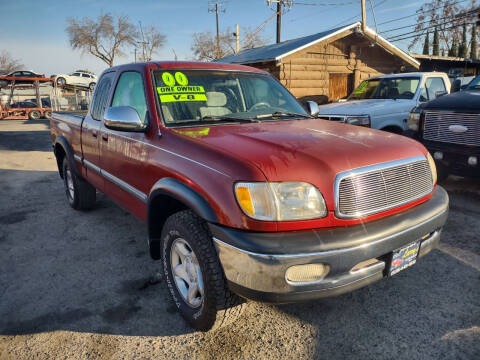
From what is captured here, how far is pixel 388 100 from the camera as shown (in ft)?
23.5

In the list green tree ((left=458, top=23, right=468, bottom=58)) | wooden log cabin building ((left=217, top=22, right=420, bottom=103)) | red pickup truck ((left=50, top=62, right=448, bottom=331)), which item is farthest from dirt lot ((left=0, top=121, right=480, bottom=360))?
green tree ((left=458, top=23, right=468, bottom=58))

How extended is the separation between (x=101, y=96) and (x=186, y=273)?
8.41 feet

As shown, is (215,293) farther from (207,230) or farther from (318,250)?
(318,250)

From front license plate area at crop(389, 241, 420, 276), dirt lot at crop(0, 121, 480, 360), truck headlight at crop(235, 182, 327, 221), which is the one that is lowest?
dirt lot at crop(0, 121, 480, 360)

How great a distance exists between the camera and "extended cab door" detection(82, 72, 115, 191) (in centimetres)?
386

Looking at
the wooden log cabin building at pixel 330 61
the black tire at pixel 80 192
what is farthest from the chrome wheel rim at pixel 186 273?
the wooden log cabin building at pixel 330 61

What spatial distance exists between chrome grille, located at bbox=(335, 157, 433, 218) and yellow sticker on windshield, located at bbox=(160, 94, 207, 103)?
1542mm

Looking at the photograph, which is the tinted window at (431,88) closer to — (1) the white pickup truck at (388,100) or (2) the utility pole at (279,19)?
(1) the white pickup truck at (388,100)

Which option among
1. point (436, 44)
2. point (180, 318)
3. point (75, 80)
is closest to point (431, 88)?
point (180, 318)

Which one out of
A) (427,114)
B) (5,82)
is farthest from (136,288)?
(5,82)

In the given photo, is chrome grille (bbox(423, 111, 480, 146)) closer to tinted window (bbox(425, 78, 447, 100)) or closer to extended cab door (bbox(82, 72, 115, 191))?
tinted window (bbox(425, 78, 447, 100))

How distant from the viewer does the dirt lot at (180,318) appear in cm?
230

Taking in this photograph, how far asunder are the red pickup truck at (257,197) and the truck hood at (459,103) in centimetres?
265

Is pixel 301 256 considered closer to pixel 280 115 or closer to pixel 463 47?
pixel 280 115
